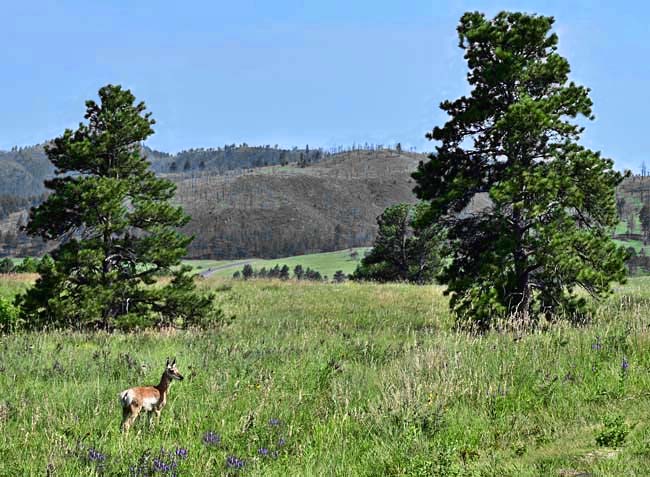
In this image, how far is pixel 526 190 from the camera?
15109mm

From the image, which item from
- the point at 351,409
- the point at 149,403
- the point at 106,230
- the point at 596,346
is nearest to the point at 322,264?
the point at 106,230

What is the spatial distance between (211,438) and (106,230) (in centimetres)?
1200

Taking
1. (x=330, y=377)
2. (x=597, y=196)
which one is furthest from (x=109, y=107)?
(x=597, y=196)

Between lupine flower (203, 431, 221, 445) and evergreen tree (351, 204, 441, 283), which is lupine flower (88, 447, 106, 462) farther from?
evergreen tree (351, 204, 441, 283)

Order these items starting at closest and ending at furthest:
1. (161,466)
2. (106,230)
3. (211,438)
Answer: (161,466) → (211,438) → (106,230)

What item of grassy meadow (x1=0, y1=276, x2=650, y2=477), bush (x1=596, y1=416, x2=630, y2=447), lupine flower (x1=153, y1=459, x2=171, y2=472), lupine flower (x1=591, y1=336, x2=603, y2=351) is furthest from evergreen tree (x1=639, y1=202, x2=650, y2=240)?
lupine flower (x1=153, y1=459, x2=171, y2=472)

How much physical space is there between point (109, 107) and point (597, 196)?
538 inches

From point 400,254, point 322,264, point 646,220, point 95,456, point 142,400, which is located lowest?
point 322,264

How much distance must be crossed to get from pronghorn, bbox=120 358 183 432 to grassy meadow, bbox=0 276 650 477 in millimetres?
169

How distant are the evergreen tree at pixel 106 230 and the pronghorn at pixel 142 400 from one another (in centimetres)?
994

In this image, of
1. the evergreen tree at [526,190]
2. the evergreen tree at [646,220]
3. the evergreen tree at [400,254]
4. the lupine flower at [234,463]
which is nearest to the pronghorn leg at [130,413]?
the lupine flower at [234,463]

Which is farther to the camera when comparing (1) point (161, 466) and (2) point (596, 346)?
(2) point (596, 346)

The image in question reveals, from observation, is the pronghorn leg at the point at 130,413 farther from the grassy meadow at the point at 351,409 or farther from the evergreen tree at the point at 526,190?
the evergreen tree at the point at 526,190

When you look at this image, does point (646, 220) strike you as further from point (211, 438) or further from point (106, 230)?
point (211, 438)
